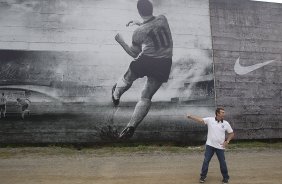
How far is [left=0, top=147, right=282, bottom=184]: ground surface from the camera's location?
8.71 metres

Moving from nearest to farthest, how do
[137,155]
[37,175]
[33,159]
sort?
[37,175], [33,159], [137,155]

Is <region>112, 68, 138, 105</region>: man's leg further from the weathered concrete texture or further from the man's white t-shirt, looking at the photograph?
the man's white t-shirt

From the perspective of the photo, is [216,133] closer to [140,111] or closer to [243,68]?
[140,111]

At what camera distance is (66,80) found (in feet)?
46.3

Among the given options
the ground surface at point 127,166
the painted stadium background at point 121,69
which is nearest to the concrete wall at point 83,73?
the painted stadium background at point 121,69

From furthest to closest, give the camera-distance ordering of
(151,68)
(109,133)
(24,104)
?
(151,68) < (109,133) < (24,104)

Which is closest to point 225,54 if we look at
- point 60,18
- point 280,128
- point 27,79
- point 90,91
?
point 280,128

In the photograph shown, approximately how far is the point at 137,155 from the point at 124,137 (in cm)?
166

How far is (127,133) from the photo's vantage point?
14.2 meters

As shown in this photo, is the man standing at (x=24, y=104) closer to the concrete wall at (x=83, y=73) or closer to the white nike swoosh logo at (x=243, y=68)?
the concrete wall at (x=83, y=73)

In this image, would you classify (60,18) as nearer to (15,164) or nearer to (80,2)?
(80,2)

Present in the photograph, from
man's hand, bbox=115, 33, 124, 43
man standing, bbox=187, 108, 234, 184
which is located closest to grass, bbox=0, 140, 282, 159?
man's hand, bbox=115, 33, 124, 43

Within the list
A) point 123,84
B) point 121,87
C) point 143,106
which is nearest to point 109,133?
point 143,106

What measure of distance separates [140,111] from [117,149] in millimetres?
1871
